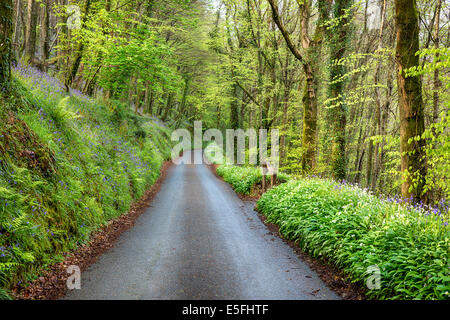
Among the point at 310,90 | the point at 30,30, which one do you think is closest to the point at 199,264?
the point at 310,90

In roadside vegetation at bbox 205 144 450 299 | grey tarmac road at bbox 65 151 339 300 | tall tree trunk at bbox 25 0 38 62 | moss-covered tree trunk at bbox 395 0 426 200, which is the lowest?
grey tarmac road at bbox 65 151 339 300

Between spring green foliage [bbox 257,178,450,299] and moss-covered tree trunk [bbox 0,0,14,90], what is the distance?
794 centimetres

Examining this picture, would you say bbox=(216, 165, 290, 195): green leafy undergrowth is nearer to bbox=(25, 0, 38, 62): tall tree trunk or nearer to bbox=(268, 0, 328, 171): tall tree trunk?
bbox=(268, 0, 328, 171): tall tree trunk

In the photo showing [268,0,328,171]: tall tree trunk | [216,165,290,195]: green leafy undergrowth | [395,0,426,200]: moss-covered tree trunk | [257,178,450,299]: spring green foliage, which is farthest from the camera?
[216,165,290,195]: green leafy undergrowth

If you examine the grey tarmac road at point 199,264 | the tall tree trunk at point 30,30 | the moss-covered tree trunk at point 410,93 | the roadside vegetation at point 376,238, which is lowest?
the grey tarmac road at point 199,264

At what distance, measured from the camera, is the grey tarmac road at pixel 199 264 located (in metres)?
4.42

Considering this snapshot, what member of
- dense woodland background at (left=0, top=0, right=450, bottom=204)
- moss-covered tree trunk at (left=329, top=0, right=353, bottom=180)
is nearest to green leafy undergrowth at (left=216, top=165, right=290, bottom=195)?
dense woodland background at (left=0, top=0, right=450, bottom=204)

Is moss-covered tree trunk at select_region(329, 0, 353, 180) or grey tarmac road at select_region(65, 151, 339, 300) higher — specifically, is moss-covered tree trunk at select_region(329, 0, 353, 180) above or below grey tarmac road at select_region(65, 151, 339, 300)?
above

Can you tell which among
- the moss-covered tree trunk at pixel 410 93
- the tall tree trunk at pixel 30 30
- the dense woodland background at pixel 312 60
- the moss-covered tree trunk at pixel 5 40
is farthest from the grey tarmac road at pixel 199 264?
the tall tree trunk at pixel 30 30

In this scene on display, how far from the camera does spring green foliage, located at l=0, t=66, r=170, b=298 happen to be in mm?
4297

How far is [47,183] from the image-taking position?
5777mm

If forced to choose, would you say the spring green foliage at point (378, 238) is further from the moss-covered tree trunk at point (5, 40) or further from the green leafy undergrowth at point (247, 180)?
the moss-covered tree trunk at point (5, 40)

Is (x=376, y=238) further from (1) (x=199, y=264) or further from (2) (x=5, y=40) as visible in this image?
(2) (x=5, y=40)

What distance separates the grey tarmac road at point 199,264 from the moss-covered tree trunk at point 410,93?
349cm
